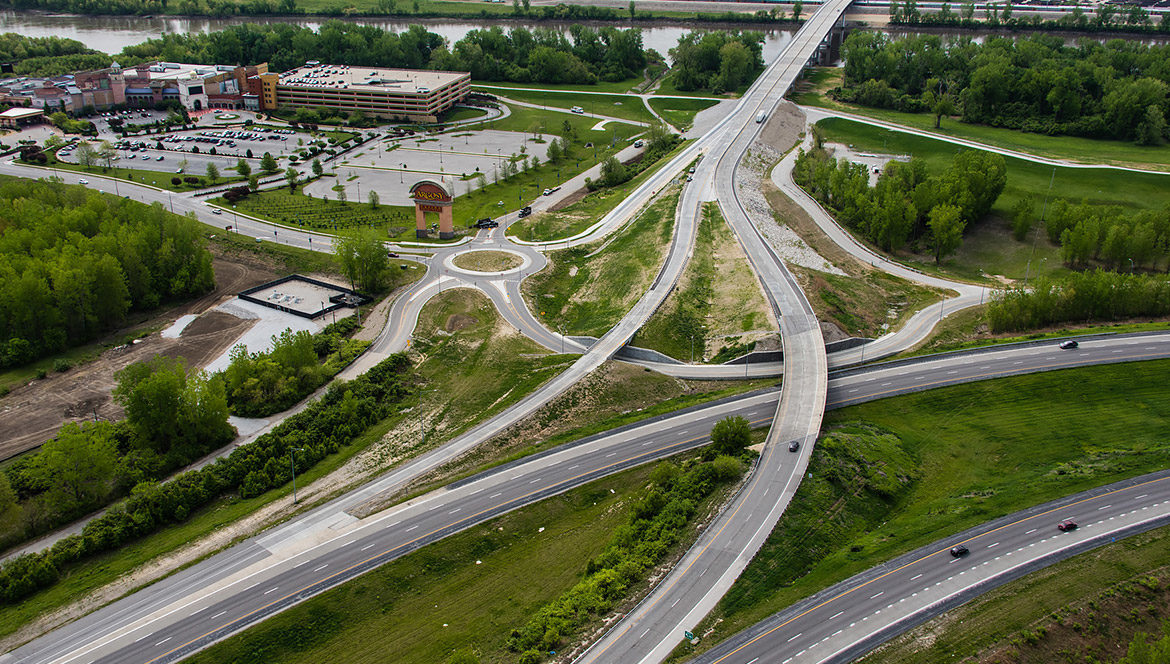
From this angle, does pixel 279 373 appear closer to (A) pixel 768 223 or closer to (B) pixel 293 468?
(B) pixel 293 468

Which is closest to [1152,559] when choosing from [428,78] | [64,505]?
[64,505]

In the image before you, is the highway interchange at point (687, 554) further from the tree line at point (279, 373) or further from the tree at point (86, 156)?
the tree at point (86, 156)

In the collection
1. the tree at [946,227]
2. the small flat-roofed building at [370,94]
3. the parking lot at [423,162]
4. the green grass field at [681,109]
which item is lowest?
the tree at [946,227]

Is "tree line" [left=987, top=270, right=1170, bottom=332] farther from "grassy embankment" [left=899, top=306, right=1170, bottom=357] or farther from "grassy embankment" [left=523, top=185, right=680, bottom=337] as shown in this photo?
"grassy embankment" [left=523, top=185, right=680, bottom=337]

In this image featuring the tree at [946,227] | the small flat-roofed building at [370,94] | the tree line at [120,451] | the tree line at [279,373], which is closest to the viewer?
the tree line at [120,451]

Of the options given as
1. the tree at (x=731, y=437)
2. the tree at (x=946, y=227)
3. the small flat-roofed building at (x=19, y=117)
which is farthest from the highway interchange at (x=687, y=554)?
the small flat-roofed building at (x=19, y=117)

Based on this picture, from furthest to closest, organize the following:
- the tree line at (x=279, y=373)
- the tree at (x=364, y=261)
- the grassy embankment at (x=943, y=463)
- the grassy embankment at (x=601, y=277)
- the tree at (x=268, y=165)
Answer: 1. the tree at (x=268, y=165)
2. the tree at (x=364, y=261)
3. the grassy embankment at (x=601, y=277)
4. the tree line at (x=279, y=373)
5. the grassy embankment at (x=943, y=463)

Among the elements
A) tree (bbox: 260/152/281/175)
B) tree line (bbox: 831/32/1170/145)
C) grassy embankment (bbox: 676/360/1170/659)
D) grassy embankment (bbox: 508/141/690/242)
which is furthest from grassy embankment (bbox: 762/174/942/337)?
tree (bbox: 260/152/281/175)

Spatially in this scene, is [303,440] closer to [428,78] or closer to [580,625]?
[580,625]

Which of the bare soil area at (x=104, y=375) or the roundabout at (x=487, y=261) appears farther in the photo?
the roundabout at (x=487, y=261)
